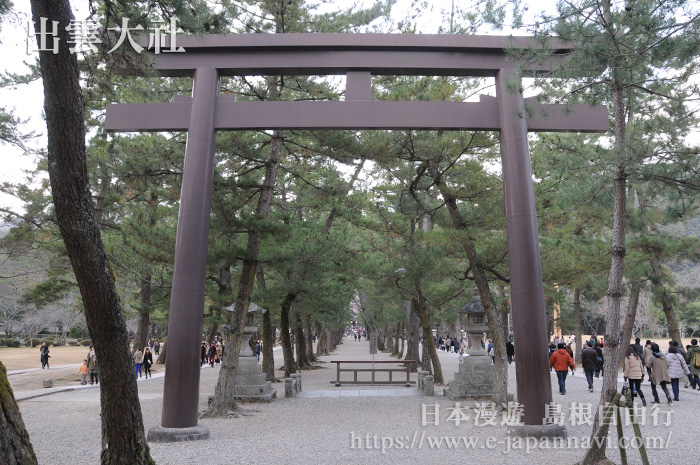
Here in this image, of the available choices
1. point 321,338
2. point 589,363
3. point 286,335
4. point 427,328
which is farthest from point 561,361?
point 321,338

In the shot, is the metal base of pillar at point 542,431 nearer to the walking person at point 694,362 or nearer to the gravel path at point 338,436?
the gravel path at point 338,436

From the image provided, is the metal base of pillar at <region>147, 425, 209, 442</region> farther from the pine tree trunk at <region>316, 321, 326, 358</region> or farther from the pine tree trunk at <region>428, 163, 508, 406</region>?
the pine tree trunk at <region>316, 321, 326, 358</region>

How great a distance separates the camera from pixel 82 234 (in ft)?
13.1

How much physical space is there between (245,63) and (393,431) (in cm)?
664

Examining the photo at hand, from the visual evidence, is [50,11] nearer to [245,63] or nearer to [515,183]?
[245,63]

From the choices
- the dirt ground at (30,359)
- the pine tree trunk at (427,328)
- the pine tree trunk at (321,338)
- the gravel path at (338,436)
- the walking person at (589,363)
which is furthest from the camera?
the pine tree trunk at (321,338)

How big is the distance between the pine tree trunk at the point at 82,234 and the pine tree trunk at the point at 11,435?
89 centimetres

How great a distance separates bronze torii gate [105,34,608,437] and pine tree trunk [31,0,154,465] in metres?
2.99

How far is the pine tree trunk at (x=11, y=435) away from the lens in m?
3.13

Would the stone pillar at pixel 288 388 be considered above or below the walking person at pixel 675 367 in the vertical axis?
below

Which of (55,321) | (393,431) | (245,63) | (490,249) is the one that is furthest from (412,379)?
(55,321)

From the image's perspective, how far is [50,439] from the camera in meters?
7.96

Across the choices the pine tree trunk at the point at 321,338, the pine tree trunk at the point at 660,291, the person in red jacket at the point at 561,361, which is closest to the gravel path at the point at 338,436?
the person in red jacket at the point at 561,361

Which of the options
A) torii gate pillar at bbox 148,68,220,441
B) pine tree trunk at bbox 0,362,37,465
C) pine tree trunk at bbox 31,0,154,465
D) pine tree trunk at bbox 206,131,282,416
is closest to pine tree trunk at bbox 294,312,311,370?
pine tree trunk at bbox 206,131,282,416
